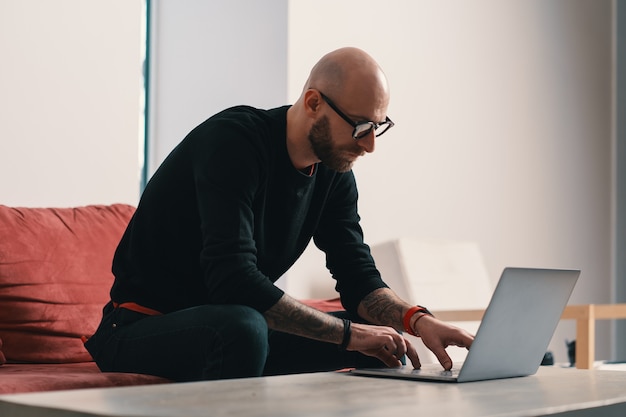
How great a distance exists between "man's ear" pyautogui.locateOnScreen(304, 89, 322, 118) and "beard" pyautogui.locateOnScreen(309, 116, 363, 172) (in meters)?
0.03

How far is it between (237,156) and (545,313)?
717 mm

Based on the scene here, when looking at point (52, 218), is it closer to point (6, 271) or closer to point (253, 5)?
point (6, 271)

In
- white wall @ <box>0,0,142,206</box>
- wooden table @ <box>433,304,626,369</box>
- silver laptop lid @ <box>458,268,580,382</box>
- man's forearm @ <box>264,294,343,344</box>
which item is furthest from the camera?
wooden table @ <box>433,304,626,369</box>

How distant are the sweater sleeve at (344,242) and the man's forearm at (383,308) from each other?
0.05 metres

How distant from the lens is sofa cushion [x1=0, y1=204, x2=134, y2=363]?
2.31 meters

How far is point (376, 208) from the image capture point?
3.85m

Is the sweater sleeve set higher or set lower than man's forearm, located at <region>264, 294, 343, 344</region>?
higher

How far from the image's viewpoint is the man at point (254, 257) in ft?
6.27

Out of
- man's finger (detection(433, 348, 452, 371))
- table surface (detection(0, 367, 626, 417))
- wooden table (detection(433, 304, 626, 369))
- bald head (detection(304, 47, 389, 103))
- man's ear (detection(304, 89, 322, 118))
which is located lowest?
wooden table (detection(433, 304, 626, 369))

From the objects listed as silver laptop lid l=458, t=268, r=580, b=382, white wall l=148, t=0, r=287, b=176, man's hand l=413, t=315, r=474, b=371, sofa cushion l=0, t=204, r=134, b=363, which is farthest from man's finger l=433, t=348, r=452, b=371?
white wall l=148, t=0, r=287, b=176

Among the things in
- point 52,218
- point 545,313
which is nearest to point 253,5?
point 52,218

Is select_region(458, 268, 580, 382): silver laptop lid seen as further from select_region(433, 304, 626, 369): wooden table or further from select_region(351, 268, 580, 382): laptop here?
select_region(433, 304, 626, 369): wooden table

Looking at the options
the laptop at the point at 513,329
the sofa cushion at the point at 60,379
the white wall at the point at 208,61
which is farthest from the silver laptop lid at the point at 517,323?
the white wall at the point at 208,61

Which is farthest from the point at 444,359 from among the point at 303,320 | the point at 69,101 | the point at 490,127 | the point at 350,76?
the point at 490,127
